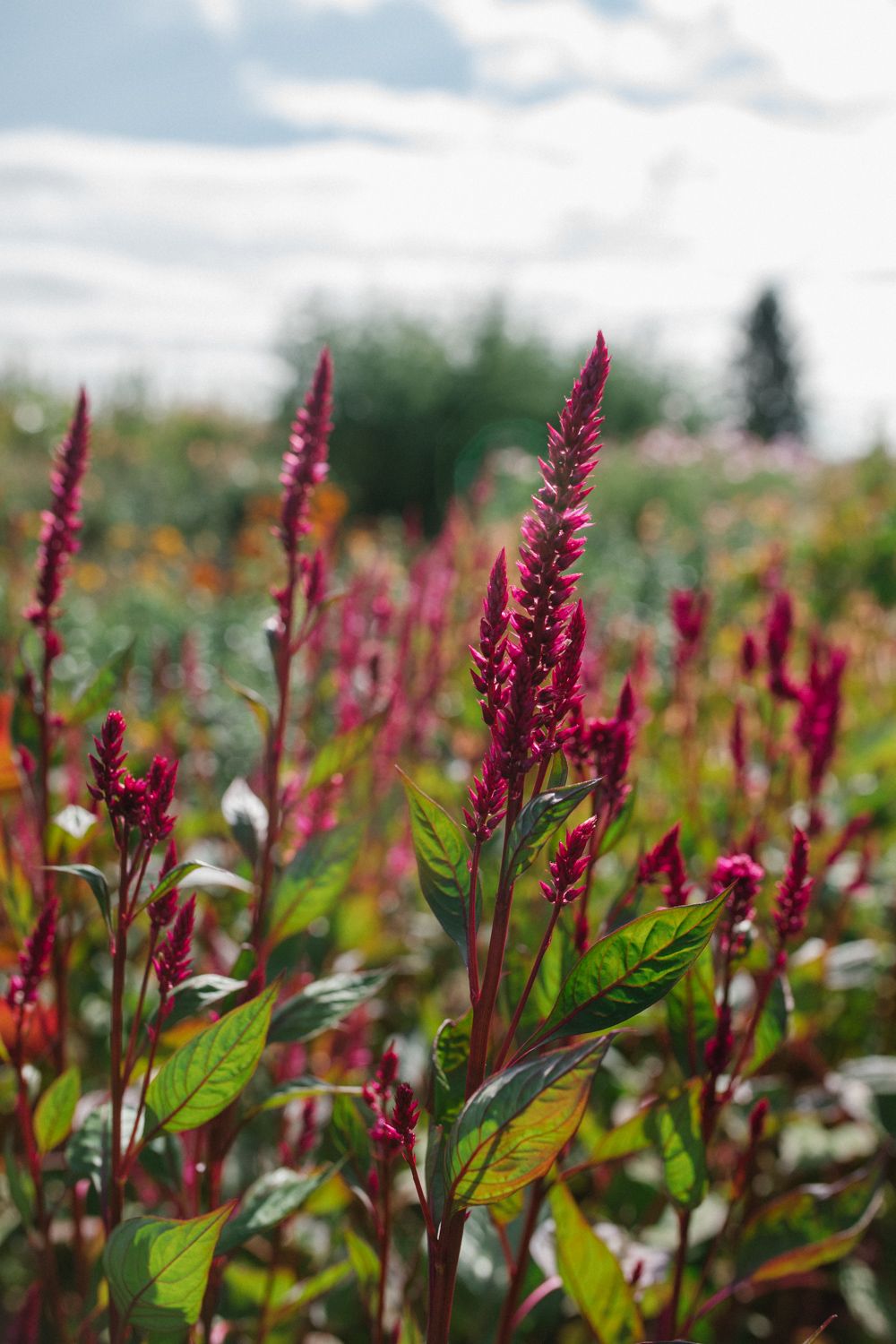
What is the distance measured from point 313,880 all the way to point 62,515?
18.0 inches

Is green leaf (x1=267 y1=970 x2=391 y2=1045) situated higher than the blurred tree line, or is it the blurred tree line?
the blurred tree line

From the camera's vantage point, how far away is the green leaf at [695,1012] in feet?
3.54

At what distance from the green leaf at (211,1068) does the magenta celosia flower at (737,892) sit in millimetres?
371

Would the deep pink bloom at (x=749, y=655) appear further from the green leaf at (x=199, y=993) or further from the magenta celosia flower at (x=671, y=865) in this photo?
the green leaf at (x=199, y=993)

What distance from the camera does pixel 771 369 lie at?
4975 centimetres

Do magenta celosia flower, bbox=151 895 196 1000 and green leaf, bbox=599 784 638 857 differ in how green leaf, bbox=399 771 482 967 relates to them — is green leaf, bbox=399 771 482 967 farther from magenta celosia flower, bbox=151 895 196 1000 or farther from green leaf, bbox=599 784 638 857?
green leaf, bbox=599 784 638 857

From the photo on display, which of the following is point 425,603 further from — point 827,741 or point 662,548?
point 662,548

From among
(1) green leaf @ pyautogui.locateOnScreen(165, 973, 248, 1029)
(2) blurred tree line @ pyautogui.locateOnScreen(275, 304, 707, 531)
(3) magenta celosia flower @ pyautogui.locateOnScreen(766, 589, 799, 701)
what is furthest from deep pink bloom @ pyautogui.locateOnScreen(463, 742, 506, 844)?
(2) blurred tree line @ pyautogui.locateOnScreen(275, 304, 707, 531)

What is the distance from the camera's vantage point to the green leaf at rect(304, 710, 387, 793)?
128cm

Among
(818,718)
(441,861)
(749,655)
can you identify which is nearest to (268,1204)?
(441,861)

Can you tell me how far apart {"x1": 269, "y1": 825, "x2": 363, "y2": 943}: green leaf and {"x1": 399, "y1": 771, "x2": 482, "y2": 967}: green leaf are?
16.0 inches

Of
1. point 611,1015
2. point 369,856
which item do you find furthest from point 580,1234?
point 369,856

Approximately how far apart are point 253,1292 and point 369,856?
1.12 meters

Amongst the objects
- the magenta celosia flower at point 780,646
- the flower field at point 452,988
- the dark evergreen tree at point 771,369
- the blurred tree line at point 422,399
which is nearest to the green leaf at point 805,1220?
the flower field at point 452,988
